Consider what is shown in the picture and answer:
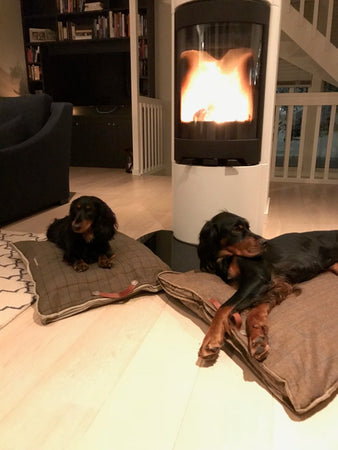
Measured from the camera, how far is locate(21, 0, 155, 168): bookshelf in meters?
5.29

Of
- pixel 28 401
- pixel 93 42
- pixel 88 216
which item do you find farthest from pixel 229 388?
pixel 93 42

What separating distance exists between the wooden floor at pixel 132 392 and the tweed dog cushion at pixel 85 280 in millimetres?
52

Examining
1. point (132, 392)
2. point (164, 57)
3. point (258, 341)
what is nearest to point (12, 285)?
point (132, 392)

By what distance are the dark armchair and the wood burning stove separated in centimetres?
127

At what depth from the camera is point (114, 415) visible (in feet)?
3.34

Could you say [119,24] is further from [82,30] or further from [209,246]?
[209,246]

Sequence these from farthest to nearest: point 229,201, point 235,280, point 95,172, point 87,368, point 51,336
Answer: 1. point 95,172
2. point 229,201
3. point 235,280
4. point 51,336
5. point 87,368

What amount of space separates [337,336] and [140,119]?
3944 millimetres

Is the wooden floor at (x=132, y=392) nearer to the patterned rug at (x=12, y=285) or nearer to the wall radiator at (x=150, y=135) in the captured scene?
the patterned rug at (x=12, y=285)

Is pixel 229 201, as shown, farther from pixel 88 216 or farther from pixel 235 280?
pixel 88 216

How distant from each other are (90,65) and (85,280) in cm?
485

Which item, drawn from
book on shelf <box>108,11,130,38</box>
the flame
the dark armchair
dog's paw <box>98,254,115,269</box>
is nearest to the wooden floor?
dog's paw <box>98,254,115,269</box>

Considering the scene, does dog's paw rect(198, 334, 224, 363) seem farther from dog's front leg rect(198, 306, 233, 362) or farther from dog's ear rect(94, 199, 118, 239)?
dog's ear rect(94, 199, 118, 239)

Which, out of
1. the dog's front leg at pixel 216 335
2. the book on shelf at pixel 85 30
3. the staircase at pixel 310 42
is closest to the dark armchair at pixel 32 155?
the dog's front leg at pixel 216 335
